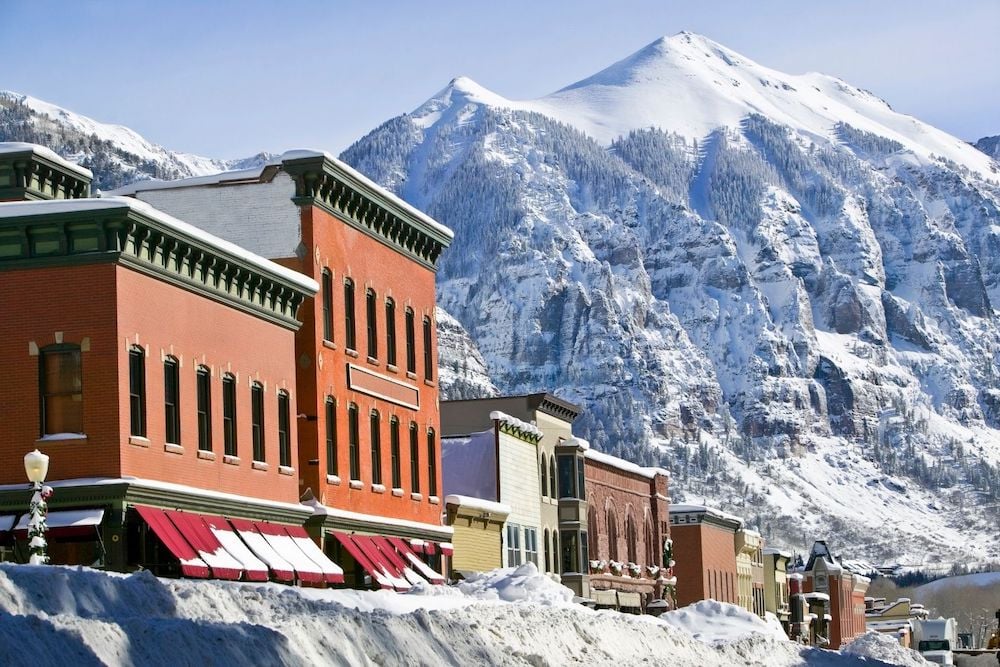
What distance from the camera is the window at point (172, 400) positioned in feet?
144

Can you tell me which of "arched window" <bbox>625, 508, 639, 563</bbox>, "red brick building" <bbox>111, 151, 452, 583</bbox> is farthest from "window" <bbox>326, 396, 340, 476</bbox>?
"arched window" <bbox>625, 508, 639, 563</bbox>

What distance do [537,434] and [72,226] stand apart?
40.8m

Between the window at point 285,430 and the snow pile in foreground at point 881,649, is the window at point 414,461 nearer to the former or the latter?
the window at point 285,430

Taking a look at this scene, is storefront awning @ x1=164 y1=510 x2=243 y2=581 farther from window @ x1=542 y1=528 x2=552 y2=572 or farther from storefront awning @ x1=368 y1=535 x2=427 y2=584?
window @ x1=542 y1=528 x2=552 y2=572

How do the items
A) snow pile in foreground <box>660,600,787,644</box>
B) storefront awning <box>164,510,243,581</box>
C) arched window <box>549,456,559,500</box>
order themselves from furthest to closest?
arched window <box>549,456,559,500</box> → snow pile in foreground <box>660,600,787,644</box> → storefront awning <box>164,510,243,581</box>

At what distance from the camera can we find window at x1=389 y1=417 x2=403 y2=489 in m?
59.2

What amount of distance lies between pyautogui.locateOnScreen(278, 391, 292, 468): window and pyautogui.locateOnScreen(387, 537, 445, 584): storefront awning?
7.58 m

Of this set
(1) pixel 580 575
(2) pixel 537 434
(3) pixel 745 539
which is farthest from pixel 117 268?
(3) pixel 745 539

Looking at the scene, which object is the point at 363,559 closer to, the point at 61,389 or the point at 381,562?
the point at 381,562

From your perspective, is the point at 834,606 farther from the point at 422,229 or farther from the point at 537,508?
the point at 422,229

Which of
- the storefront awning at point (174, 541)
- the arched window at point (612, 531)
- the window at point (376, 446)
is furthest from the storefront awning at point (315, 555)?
the arched window at point (612, 531)

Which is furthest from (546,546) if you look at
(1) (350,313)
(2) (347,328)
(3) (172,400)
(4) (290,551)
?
(3) (172,400)

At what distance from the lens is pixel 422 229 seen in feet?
204

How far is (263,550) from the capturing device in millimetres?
46062
